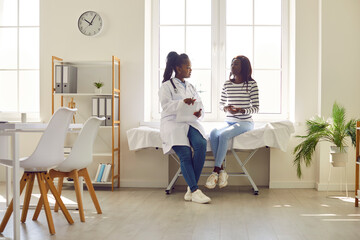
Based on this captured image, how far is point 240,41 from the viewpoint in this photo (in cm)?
561

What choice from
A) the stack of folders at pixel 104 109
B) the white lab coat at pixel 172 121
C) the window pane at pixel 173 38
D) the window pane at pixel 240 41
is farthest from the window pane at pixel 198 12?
the stack of folders at pixel 104 109

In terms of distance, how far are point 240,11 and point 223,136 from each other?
1.70m

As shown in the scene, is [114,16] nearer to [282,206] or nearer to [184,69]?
[184,69]

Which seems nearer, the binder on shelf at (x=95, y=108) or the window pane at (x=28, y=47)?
the binder on shelf at (x=95, y=108)

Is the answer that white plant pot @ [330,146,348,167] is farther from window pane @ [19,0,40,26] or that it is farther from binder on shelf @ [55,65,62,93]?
window pane @ [19,0,40,26]

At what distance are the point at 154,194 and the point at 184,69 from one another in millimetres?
1265

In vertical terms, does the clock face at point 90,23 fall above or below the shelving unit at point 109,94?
above

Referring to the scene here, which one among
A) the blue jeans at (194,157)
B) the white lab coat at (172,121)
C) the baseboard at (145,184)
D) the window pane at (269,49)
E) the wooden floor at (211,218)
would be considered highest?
the window pane at (269,49)

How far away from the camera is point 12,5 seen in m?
5.83

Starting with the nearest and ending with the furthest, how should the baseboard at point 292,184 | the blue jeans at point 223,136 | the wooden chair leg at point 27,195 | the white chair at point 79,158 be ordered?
the wooden chair leg at point 27,195, the white chair at point 79,158, the blue jeans at point 223,136, the baseboard at point 292,184

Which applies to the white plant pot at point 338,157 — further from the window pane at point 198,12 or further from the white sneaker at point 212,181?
the window pane at point 198,12

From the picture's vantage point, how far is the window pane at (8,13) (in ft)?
19.1

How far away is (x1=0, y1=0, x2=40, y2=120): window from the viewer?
579 cm

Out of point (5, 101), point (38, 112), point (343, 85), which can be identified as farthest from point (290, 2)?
point (5, 101)
